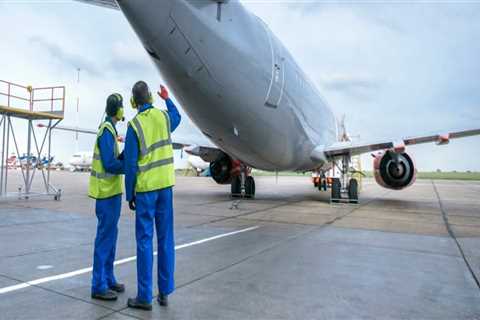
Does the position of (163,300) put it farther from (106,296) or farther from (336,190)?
(336,190)

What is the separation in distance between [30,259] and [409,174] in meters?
11.9

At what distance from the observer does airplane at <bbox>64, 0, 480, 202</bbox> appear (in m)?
5.08

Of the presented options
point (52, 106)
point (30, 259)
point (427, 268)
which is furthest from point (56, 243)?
point (52, 106)

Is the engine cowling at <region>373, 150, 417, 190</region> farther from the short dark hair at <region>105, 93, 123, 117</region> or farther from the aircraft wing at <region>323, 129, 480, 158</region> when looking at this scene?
the short dark hair at <region>105, 93, 123, 117</region>

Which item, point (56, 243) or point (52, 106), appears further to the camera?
point (52, 106)

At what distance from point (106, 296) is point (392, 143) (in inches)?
392

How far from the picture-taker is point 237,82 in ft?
20.9

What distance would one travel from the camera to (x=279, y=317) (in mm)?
2588

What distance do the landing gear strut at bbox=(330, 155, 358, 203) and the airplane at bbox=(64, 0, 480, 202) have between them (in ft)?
0.25

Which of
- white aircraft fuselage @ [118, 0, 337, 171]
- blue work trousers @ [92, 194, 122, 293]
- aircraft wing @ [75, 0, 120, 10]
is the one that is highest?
aircraft wing @ [75, 0, 120, 10]

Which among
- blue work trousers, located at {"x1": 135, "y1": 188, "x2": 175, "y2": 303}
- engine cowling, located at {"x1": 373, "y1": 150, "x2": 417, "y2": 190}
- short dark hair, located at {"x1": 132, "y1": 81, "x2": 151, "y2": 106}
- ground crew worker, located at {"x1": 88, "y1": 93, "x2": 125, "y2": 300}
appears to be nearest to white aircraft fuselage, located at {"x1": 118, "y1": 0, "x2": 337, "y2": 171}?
short dark hair, located at {"x1": 132, "y1": 81, "x2": 151, "y2": 106}

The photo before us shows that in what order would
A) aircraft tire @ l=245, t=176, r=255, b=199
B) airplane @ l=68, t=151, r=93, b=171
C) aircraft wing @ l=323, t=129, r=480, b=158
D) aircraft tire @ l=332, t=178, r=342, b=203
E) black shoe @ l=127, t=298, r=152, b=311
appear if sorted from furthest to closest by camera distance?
1. airplane @ l=68, t=151, r=93, b=171
2. aircraft tire @ l=245, t=176, r=255, b=199
3. aircraft tire @ l=332, t=178, r=342, b=203
4. aircraft wing @ l=323, t=129, r=480, b=158
5. black shoe @ l=127, t=298, r=152, b=311

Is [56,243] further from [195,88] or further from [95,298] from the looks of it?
[195,88]

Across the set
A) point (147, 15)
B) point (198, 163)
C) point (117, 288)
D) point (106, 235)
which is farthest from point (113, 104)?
point (198, 163)
